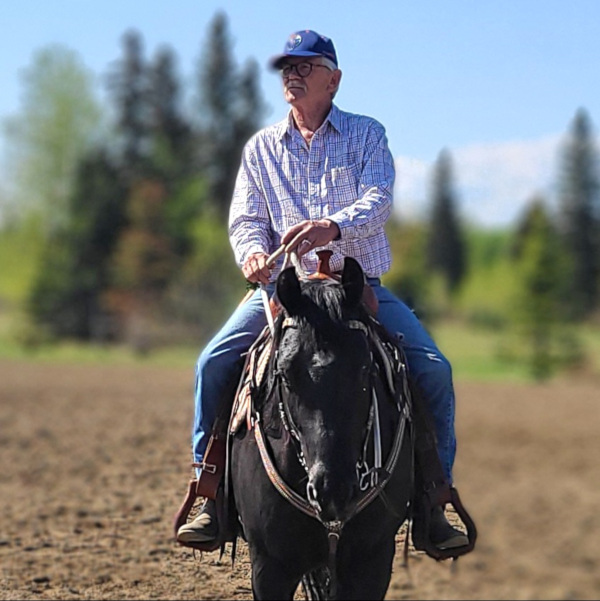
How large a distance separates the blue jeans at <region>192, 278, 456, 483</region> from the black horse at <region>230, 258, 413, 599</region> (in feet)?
1.18

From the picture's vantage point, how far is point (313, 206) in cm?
582

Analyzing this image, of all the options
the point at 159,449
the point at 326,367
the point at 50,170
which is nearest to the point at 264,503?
the point at 326,367

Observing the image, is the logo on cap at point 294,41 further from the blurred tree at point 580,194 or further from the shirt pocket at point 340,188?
the blurred tree at point 580,194

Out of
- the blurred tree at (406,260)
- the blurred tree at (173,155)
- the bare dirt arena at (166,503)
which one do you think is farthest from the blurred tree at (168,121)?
the bare dirt arena at (166,503)

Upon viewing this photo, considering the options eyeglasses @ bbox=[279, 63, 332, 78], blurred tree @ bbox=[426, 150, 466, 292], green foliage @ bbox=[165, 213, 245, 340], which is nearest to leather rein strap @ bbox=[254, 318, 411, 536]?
eyeglasses @ bbox=[279, 63, 332, 78]

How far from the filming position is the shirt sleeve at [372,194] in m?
5.43

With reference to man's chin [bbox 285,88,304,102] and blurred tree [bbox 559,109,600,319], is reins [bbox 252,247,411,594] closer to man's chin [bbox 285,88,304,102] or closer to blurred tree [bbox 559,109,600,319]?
man's chin [bbox 285,88,304,102]

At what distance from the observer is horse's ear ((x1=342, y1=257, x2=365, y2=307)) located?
4934 millimetres

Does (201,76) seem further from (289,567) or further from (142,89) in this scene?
(289,567)

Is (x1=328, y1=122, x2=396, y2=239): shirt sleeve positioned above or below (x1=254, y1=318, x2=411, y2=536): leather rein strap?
above

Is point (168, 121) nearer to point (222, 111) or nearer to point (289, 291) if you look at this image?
point (222, 111)

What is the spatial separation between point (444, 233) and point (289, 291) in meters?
87.5

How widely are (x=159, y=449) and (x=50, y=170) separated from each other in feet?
154

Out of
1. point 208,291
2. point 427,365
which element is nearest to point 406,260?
point 208,291
